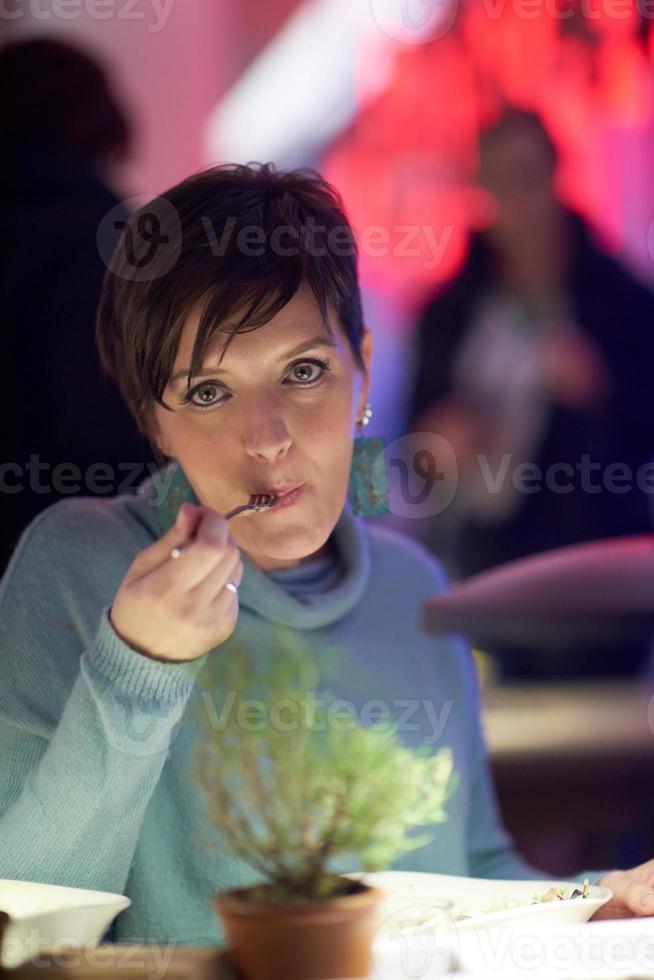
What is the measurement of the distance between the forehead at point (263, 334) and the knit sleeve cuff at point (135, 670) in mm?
322

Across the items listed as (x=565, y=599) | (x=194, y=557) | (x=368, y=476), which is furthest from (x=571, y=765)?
(x=194, y=557)

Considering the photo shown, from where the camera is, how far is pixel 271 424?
1.19 meters

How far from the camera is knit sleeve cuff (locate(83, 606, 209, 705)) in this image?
3.15ft

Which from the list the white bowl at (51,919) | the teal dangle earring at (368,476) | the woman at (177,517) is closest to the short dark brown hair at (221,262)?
the woman at (177,517)

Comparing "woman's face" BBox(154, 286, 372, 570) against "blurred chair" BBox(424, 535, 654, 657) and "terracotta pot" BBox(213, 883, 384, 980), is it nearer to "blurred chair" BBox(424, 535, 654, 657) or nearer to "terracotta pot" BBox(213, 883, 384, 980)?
"blurred chair" BBox(424, 535, 654, 657)

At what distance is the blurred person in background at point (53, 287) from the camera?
1668mm

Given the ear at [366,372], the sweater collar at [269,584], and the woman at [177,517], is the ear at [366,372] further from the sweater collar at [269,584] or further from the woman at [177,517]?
the sweater collar at [269,584]

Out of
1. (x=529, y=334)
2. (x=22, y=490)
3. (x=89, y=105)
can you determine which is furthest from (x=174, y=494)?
(x=529, y=334)

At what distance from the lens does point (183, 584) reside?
0.93 m

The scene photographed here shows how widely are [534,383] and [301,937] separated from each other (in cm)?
250

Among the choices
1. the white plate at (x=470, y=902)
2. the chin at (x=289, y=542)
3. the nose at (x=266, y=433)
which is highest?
the nose at (x=266, y=433)

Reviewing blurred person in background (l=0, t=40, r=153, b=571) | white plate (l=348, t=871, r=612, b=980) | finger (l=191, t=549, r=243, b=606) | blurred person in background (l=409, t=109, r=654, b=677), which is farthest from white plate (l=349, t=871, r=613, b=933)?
blurred person in background (l=409, t=109, r=654, b=677)

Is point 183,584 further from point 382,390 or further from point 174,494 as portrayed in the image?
point 382,390

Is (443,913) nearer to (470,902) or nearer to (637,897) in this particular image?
(470,902)
